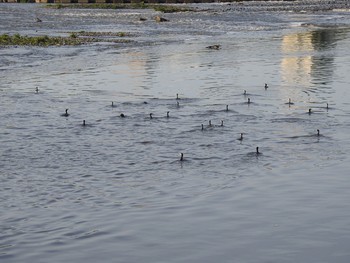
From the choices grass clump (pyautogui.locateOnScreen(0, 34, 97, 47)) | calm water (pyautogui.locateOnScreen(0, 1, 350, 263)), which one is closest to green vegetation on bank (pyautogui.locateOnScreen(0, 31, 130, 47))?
grass clump (pyautogui.locateOnScreen(0, 34, 97, 47))

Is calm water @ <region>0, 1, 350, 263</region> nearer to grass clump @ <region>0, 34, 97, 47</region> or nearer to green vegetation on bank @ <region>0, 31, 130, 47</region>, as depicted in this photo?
grass clump @ <region>0, 34, 97, 47</region>

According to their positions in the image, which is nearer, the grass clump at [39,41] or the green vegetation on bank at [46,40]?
the grass clump at [39,41]

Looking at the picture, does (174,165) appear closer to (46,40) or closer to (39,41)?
(39,41)

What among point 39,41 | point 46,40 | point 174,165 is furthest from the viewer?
point 46,40

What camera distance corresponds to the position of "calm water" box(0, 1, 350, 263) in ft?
53.2

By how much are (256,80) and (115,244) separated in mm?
26360

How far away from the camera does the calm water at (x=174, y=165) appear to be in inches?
639

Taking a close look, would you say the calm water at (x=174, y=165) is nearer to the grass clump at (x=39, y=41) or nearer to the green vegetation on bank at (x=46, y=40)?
the grass clump at (x=39, y=41)

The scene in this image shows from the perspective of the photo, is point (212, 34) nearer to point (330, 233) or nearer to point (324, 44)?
point (324, 44)

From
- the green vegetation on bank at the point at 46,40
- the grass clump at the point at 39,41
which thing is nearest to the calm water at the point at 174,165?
the grass clump at the point at 39,41

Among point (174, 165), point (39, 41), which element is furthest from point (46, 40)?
point (174, 165)

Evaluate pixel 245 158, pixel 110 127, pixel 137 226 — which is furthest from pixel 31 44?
pixel 137 226

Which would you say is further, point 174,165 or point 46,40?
point 46,40

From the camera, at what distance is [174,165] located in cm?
2256
